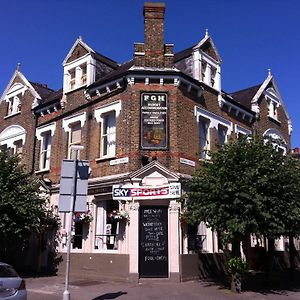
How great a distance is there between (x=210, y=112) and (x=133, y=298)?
1020 cm

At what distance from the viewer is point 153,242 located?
16219 millimetres

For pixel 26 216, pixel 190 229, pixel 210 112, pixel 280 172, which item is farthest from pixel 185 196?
pixel 26 216

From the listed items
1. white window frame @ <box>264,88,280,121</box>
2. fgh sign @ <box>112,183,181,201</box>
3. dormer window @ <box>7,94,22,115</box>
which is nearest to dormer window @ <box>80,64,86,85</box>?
dormer window @ <box>7,94,22,115</box>

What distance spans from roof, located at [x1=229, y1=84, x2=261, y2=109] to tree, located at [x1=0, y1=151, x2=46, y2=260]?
1261cm

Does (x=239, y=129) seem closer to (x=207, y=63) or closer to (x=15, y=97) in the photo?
(x=207, y=63)

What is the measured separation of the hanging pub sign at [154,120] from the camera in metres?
17.2

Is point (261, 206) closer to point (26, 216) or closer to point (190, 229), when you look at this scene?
point (190, 229)

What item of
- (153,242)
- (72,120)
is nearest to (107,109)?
(72,120)

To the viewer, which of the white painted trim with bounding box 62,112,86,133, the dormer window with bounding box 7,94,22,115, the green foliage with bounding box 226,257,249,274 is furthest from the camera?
the dormer window with bounding box 7,94,22,115

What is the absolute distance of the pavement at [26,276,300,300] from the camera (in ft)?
41.6

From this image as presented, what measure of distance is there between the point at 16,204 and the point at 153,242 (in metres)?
6.01

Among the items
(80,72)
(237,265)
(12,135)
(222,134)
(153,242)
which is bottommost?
(237,265)

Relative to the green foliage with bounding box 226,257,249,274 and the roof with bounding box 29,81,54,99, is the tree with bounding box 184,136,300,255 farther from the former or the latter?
the roof with bounding box 29,81,54,99

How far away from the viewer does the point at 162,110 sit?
17.5 meters
